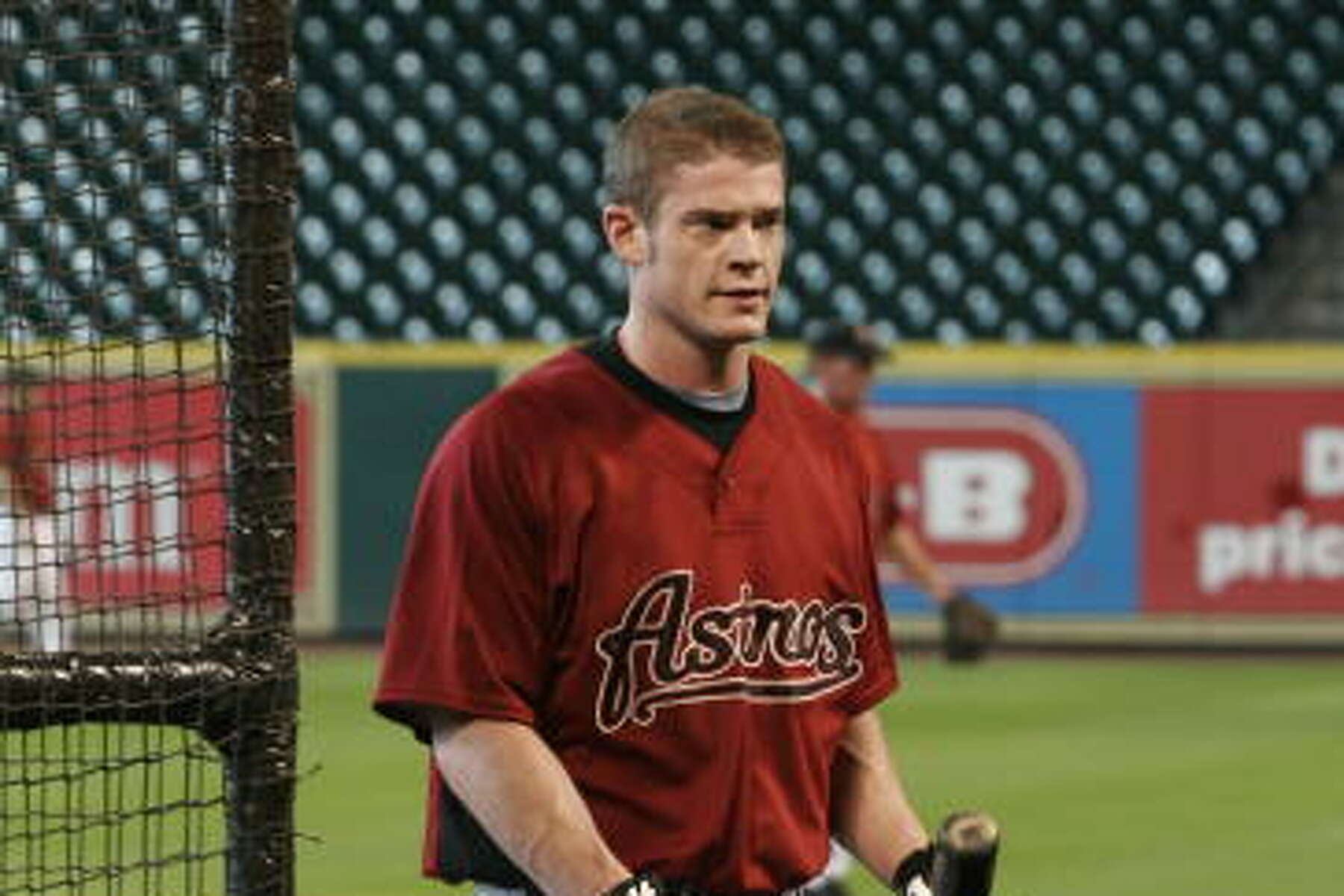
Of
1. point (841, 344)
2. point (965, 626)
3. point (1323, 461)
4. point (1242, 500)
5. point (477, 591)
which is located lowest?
point (965, 626)

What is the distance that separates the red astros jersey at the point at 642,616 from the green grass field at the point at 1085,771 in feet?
14.0

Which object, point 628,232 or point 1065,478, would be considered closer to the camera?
point 628,232

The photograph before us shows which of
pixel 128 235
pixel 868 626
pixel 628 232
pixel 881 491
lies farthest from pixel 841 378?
pixel 628 232

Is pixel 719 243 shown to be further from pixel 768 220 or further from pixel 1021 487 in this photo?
pixel 1021 487

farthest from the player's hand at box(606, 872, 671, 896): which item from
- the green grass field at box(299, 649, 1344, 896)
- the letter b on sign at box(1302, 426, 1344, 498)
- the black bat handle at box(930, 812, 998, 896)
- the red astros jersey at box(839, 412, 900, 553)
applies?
the letter b on sign at box(1302, 426, 1344, 498)

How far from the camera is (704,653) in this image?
3994 mm

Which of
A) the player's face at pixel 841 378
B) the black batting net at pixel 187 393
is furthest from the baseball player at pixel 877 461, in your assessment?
the black batting net at pixel 187 393

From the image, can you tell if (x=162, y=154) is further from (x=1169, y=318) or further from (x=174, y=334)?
(x=1169, y=318)

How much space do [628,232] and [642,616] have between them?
0.47m

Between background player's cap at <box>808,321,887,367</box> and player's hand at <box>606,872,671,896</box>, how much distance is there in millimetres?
7290

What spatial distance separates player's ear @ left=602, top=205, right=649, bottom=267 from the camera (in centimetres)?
387

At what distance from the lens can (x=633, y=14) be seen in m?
22.0

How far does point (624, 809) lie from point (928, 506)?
13.8 meters

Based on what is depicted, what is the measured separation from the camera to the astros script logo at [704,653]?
13.0 ft
